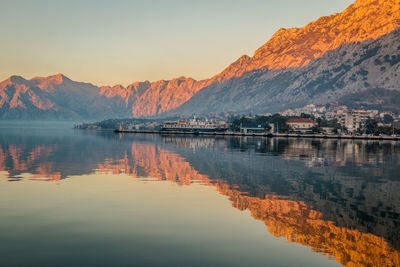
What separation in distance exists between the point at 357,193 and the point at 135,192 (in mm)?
21723

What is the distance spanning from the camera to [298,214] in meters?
30.0

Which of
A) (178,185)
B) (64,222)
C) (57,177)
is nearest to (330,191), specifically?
(178,185)

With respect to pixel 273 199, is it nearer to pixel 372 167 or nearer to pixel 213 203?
pixel 213 203

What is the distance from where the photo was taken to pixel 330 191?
131ft

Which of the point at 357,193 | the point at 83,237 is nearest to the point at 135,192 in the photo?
the point at 83,237

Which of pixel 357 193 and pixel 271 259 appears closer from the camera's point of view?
pixel 271 259

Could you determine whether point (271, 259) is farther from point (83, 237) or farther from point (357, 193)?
point (357, 193)

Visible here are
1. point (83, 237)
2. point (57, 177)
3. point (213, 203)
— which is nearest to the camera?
point (83, 237)

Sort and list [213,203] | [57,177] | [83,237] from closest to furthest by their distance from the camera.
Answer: [83,237] < [213,203] < [57,177]

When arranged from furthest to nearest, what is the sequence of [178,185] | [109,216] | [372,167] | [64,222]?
[372,167]
[178,185]
[109,216]
[64,222]

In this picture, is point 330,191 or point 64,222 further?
point 330,191

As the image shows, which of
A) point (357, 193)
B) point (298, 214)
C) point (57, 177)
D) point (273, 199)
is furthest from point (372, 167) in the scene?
point (57, 177)

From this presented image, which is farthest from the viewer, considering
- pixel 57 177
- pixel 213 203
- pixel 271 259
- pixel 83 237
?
pixel 57 177

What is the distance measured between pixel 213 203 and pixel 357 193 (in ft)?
49.6
